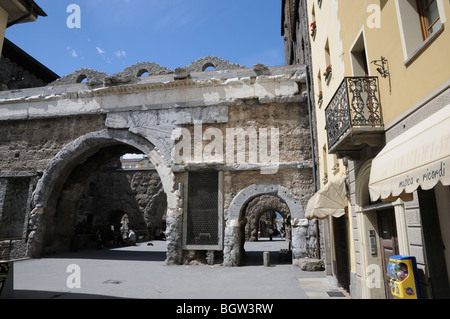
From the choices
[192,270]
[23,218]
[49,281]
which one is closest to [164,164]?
[192,270]

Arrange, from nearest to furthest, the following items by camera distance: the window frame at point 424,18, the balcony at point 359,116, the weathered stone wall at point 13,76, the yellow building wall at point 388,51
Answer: the yellow building wall at point 388,51 < the window frame at point 424,18 < the balcony at point 359,116 < the weathered stone wall at point 13,76

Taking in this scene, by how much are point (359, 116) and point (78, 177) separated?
1354 cm

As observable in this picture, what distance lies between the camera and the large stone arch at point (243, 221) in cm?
996

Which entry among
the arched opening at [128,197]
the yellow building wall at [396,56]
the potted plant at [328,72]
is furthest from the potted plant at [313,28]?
the arched opening at [128,197]

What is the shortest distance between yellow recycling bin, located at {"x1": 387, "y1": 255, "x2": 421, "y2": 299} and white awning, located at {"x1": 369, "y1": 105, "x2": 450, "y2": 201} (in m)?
0.84

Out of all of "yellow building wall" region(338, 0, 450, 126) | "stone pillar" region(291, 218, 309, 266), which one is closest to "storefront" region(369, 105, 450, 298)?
"yellow building wall" region(338, 0, 450, 126)

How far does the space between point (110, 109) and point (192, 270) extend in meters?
7.47

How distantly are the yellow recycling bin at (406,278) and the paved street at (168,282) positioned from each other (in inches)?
113

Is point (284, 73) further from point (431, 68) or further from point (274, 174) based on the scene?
point (431, 68)

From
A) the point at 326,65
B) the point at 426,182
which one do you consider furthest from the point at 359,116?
the point at 326,65

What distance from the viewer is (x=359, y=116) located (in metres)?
4.93

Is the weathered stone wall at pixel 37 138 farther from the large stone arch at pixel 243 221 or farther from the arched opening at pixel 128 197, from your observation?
the arched opening at pixel 128 197

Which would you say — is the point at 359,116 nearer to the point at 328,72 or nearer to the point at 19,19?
→ the point at 328,72

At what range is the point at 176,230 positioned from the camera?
35.6 feet
